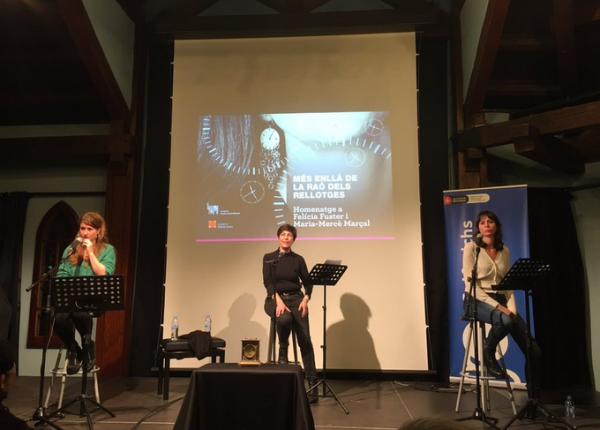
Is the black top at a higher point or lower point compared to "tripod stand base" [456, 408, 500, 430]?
higher

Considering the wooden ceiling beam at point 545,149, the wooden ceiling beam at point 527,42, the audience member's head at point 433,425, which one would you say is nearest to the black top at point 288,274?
the wooden ceiling beam at point 545,149

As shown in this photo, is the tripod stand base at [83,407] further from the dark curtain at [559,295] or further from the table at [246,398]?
the dark curtain at [559,295]

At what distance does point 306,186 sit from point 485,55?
237 cm

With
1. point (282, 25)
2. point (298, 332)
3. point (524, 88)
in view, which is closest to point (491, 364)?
point (298, 332)

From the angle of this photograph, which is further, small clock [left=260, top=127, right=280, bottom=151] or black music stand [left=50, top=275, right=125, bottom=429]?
small clock [left=260, top=127, right=280, bottom=151]

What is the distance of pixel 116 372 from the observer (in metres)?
5.56

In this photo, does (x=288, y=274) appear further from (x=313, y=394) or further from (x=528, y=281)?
(x=528, y=281)

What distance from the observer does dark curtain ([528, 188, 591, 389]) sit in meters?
5.29

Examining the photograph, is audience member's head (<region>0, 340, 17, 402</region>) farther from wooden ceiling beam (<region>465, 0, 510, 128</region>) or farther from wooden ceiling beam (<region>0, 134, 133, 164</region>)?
wooden ceiling beam (<region>465, 0, 510, 128</region>)

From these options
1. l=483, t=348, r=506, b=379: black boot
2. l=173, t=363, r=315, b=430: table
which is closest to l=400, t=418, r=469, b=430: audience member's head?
l=173, t=363, r=315, b=430: table

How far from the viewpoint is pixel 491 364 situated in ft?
13.0

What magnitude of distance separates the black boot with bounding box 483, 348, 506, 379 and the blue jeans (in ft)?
0.11

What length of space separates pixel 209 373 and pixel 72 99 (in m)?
4.61

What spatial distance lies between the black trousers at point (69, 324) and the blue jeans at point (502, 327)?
3.18 meters
